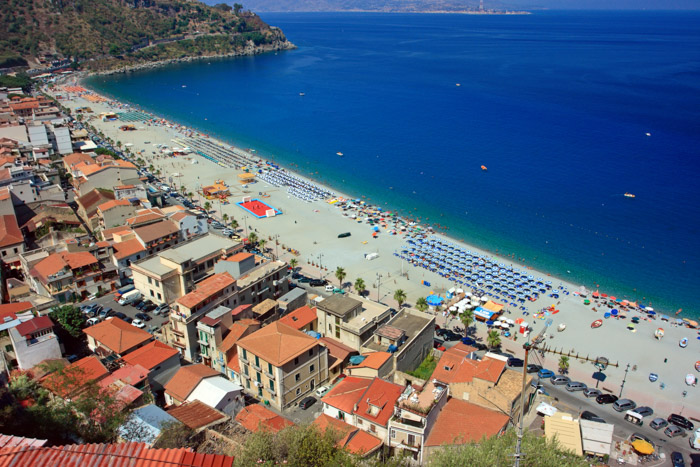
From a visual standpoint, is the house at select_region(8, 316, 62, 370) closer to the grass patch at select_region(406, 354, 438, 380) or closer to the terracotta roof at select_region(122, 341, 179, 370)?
the terracotta roof at select_region(122, 341, 179, 370)

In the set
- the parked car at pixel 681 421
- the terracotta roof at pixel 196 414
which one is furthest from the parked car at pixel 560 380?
the terracotta roof at pixel 196 414

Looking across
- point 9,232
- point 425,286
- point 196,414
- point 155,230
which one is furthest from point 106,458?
point 9,232

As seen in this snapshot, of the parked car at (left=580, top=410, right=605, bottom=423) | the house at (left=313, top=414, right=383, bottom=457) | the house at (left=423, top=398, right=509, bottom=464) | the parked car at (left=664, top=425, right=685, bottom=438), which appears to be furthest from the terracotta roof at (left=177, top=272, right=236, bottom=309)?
the parked car at (left=664, top=425, right=685, bottom=438)

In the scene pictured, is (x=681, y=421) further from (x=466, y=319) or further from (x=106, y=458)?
(x=106, y=458)

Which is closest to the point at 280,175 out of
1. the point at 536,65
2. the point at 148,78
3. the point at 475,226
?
the point at 475,226

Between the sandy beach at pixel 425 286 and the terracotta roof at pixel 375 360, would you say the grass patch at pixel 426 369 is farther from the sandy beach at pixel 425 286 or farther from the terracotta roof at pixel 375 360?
the sandy beach at pixel 425 286
